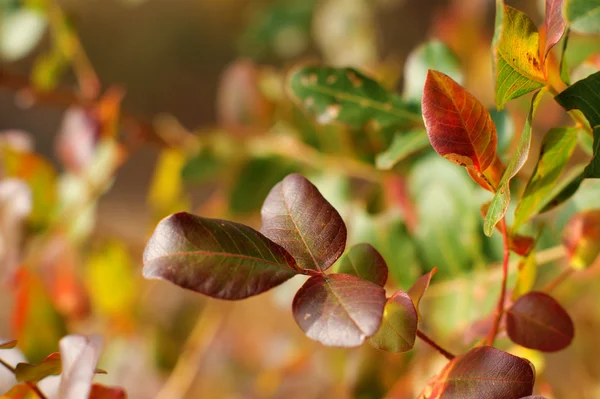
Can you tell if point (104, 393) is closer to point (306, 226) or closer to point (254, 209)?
point (306, 226)

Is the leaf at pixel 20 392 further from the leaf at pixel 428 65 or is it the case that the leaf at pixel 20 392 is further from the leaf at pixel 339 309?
the leaf at pixel 428 65

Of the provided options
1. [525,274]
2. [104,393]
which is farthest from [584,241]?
[104,393]

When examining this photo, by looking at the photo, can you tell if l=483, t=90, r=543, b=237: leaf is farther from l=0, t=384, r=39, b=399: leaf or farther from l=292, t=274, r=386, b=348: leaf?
l=0, t=384, r=39, b=399: leaf

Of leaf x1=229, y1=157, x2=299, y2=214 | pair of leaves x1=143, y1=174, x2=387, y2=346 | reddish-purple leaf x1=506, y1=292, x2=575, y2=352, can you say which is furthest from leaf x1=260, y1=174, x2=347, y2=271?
leaf x1=229, y1=157, x2=299, y2=214

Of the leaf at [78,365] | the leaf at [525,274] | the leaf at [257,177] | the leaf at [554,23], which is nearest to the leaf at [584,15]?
the leaf at [554,23]

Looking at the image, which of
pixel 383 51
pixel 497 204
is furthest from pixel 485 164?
pixel 383 51

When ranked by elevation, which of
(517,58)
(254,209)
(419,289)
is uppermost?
(517,58)
